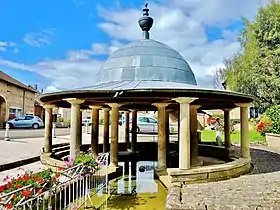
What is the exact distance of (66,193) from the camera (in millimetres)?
6770

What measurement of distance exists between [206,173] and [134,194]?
2388 mm

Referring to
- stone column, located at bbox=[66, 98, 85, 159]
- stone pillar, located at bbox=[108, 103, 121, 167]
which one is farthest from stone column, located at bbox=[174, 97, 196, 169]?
stone column, located at bbox=[66, 98, 85, 159]

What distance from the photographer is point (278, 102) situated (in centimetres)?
2725

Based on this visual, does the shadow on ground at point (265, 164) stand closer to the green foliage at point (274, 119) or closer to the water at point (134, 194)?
the water at point (134, 194)

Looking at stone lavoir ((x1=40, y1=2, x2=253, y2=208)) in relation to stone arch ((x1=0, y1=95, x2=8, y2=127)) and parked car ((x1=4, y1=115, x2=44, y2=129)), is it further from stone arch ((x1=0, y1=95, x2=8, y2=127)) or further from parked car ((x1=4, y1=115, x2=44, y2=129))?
stone arch ((x1=0, y1=95, x2=8, y2=127))

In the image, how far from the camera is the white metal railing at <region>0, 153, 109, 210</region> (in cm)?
438

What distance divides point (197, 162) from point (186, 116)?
3.71 m

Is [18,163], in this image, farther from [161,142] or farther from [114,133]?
[161,142]

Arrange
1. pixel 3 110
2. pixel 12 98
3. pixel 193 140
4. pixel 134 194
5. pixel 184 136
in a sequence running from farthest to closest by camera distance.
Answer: pixel 12 98, pixel 3 110, pixel 193 140, pixel 184 136, pixel 134 194

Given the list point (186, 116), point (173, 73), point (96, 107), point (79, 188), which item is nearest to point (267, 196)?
point (186, 116)

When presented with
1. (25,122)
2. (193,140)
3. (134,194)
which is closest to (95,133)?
(193,140)

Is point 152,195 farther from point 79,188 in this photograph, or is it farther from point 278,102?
point 278,102

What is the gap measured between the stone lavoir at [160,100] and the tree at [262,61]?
537 inches

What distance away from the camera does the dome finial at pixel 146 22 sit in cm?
1402
